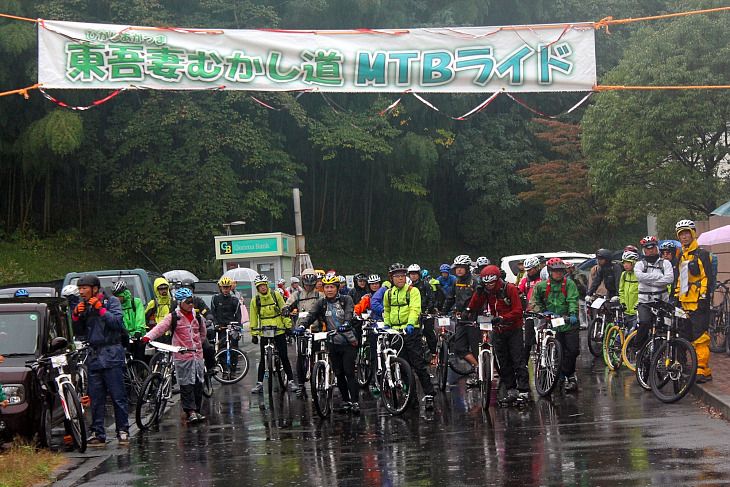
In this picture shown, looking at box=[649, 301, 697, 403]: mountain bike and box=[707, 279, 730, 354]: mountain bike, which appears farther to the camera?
box=[707, 279, 730, 354]: mountain bike

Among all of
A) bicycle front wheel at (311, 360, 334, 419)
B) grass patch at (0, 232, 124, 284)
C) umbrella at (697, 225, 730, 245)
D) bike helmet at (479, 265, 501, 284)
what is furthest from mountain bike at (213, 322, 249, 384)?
grass patch at (0, 232, 124, 284)

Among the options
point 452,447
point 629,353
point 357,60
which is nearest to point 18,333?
point 357,60

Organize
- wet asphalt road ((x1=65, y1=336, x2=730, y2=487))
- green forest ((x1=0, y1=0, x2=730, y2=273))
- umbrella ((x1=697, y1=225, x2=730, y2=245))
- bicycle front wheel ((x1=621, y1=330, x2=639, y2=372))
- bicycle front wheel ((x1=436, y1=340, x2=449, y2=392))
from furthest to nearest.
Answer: green forest ((x1=0, y1=0, x2=730, y2=273)), umbrella ((x1=697, y1=225, x2=730, y2=245)), bicycle front wheel ((x1=621, y1=330, x2=639, y2=372)), bicycle front wheel ((x1=436, y1=340, x2=449, y2=392)), wet asphalt road ((x1=65, y1=336, x2=730, y2=487))

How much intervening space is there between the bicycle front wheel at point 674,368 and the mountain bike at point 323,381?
3.87 metres

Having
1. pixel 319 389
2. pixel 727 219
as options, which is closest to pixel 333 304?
pixel 319 389

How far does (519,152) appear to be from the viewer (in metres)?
48.8

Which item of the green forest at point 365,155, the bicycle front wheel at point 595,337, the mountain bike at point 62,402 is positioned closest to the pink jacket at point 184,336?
the mountain bike at point 62,402

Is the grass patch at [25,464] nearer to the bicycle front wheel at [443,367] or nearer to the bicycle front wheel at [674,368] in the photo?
the bicycle front wheel at [443,367]

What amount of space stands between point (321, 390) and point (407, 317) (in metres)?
1.38

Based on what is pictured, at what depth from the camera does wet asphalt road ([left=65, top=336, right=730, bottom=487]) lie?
29.0 feet

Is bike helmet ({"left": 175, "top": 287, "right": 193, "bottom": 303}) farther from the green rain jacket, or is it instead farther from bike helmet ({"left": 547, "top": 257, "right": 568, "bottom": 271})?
bike helmet ({"left": 547, "top": 257, "right": 568, "bottom": 271})

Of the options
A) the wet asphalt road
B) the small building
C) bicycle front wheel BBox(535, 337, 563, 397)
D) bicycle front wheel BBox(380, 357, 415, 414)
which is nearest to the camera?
the wet asphalt road

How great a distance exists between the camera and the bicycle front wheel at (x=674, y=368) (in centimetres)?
1242

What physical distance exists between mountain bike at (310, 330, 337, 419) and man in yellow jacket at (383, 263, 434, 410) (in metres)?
0.79
